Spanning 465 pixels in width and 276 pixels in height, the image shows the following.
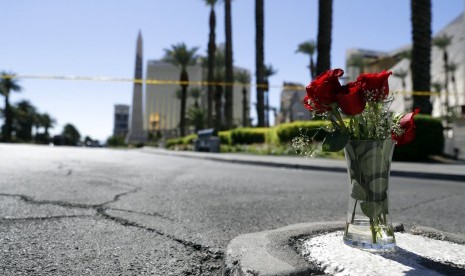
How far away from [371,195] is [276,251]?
49 centimetres

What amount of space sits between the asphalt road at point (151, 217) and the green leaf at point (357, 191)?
0.77m

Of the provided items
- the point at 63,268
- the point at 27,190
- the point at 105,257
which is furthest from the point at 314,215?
the point at 27,190

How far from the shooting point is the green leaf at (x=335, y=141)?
1852 millimetres

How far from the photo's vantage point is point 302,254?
74.8 inches

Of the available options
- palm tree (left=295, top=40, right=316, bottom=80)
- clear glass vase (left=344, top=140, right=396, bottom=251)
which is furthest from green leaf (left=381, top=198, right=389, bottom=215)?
palm tree (left=295, top=40, right=316, bottom=80)

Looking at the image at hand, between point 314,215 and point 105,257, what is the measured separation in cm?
209

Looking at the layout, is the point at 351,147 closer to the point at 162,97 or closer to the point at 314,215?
the point at 314,215

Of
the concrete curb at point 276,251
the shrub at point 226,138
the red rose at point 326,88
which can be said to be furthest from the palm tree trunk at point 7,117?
the red rose at point 326,88

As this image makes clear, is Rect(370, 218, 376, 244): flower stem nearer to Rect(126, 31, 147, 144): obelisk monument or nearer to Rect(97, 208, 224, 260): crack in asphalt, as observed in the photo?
Rect(97, 208, 224, 260): crack in asphalt

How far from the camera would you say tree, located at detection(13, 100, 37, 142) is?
2825 inches

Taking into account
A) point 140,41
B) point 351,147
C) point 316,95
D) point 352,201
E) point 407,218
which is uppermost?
point 140,41

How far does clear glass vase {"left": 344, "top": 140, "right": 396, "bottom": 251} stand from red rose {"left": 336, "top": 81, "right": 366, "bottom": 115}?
0.14 meters

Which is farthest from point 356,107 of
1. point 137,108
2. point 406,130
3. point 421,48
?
point 137,108

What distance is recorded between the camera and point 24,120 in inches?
2928
